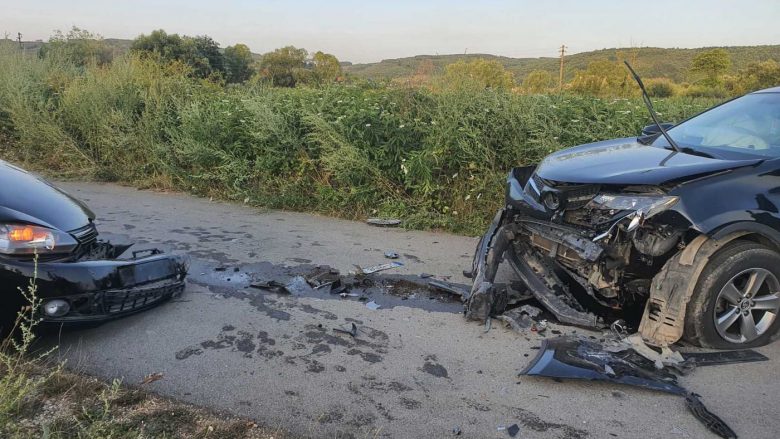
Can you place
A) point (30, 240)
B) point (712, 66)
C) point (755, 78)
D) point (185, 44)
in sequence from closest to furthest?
point (30, 240)
point (755, 78)
point (712, 66)
point (185, 44)

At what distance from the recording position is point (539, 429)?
2996 millimetres

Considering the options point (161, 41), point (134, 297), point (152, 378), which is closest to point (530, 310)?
point (152, 378)

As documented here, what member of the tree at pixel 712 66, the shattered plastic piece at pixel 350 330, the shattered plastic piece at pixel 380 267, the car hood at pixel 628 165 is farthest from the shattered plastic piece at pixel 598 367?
the tree at pixel 712 66

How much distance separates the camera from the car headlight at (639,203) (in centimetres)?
360

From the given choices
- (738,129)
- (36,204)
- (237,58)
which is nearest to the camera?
(36,204)

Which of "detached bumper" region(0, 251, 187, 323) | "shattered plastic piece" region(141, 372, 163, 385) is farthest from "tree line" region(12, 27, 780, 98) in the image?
"shattered plastic piece" region(141, 372, 163, 385)

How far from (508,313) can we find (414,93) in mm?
4756

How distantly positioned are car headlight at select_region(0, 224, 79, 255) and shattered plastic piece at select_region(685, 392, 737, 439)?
161 inches

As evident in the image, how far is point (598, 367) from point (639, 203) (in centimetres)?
112

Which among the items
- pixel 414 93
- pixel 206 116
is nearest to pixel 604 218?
pixel 414 93

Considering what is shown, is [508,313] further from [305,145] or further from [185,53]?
[185,53]

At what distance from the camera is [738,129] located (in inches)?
180

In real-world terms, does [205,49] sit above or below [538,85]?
above

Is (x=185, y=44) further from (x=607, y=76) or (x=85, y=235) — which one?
(x=85, y=235)
